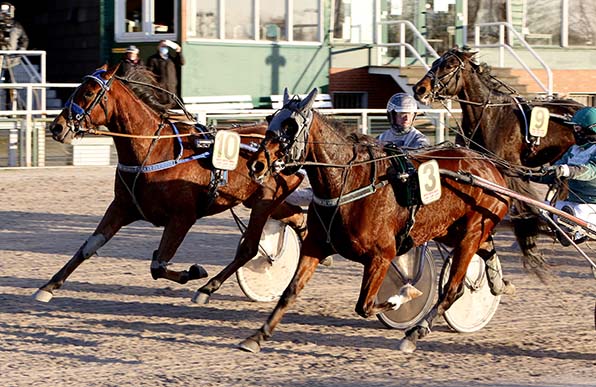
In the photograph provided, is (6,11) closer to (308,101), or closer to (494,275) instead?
(494,275)

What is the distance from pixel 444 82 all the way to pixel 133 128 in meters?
3.72

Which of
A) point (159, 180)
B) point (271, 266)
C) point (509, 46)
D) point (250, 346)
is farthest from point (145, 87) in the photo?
point (509, 46)

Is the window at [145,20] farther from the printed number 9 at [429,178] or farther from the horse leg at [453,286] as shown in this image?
the printed number 9 at [429,178]

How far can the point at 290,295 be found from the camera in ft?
24.2

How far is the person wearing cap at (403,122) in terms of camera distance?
28.1 ft

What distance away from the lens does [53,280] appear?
28.5ft

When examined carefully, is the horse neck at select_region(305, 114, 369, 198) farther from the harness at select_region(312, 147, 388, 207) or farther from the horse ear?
the horse ear

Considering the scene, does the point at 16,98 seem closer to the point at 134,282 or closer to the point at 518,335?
the point at 134,282

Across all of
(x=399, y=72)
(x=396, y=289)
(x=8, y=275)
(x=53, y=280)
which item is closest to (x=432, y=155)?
(x=396, y=289)

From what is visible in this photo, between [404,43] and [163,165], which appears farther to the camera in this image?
[404,43]

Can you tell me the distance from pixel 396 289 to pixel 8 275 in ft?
11.7

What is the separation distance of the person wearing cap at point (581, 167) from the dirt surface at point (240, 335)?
958mm

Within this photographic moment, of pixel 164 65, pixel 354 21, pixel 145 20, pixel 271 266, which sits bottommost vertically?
pixel 271 266

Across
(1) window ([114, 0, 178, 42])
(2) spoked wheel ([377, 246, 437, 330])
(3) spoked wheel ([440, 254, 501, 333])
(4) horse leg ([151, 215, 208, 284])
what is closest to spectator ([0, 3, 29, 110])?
(1) window ([114, 0, 178, 42])
